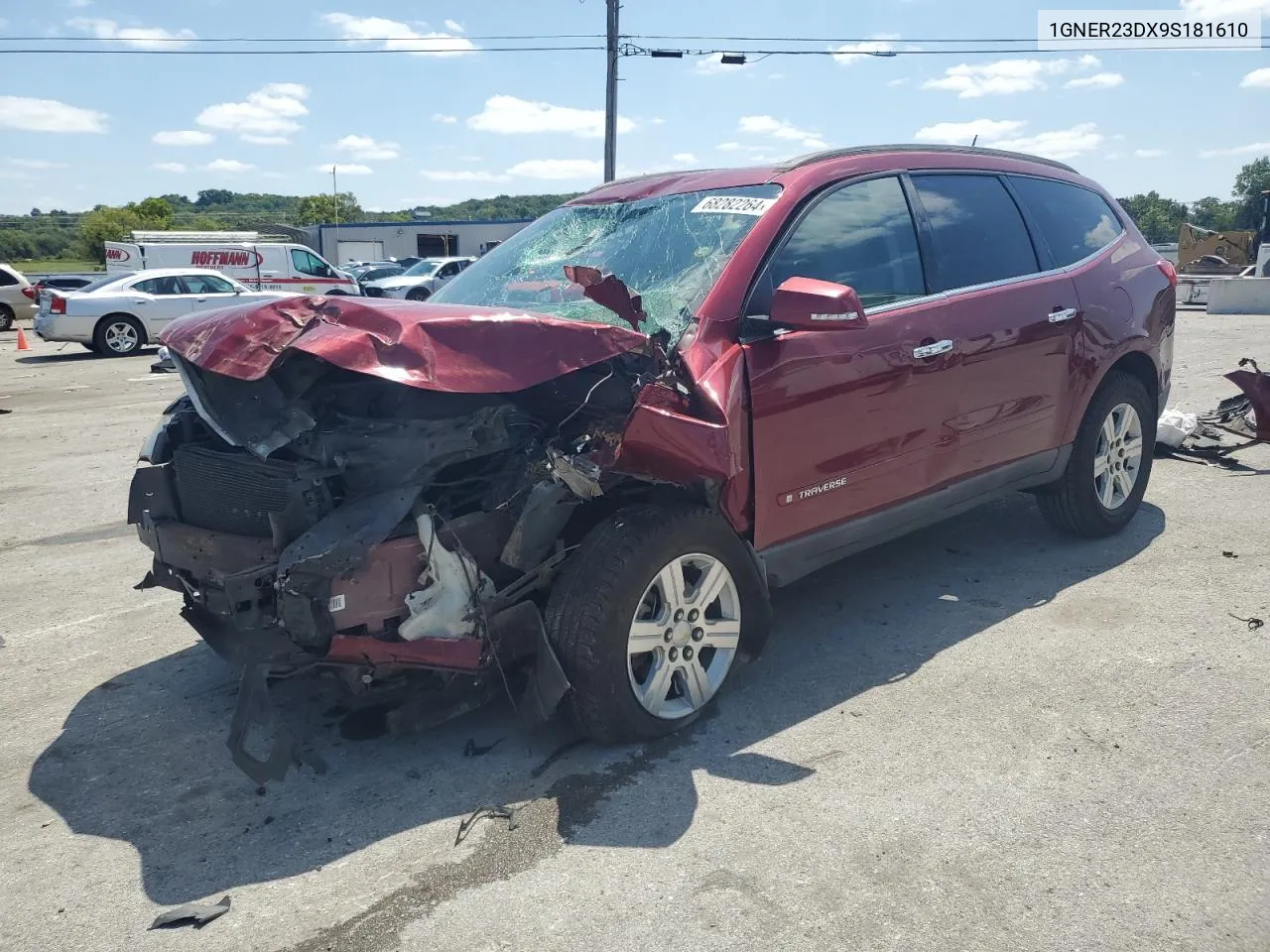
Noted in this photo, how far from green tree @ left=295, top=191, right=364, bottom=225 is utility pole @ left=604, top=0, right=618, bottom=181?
263 feet

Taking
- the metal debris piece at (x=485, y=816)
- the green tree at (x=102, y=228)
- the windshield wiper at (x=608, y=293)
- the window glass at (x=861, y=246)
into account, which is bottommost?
the metal debris piece at (x=485, y=816)

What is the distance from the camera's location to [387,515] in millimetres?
3002

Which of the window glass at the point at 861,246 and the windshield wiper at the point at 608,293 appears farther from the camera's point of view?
the window glass at the point at 861,246

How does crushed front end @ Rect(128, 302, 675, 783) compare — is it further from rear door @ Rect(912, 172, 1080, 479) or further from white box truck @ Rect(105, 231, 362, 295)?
white box truck @ Rect(105, 231, 362, 295)

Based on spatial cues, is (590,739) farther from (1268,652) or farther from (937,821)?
(1268,652)

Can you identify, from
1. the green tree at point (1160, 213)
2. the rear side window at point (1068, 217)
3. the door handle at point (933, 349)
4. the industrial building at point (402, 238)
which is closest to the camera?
the door handle at point (933, 349)

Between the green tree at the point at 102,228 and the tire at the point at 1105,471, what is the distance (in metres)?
79.8

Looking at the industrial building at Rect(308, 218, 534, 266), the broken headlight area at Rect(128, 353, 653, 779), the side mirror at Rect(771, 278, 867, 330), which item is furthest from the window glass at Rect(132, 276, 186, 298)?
the industrial building at Rect(308, 218, 534, 266)

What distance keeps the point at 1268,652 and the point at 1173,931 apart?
2004 mm

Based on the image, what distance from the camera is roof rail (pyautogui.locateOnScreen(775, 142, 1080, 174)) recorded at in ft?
13.6

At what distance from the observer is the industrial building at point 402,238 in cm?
5647

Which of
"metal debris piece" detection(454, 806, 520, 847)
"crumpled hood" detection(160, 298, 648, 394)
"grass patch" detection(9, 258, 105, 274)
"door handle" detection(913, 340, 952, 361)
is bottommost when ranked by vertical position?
"metal debris piece" detection(454, 806, 520, 847)

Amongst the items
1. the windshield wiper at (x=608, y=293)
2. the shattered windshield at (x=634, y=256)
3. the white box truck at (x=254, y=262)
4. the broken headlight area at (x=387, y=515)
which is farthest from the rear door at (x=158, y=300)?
the windshield wiper at (x=608, y=293)

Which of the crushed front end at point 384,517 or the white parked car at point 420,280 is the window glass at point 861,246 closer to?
the crushed front end at point 384,517
